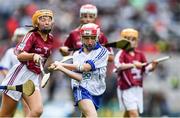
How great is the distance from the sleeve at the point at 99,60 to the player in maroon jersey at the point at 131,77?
2216mm

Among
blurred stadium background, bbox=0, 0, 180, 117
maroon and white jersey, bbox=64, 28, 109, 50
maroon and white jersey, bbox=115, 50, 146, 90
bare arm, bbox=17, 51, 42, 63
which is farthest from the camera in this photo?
blurred stadium background, bbox=0, 0, 180, 117

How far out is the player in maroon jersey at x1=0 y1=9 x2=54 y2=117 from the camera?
35.8 ft

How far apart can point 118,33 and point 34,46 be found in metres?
9.91

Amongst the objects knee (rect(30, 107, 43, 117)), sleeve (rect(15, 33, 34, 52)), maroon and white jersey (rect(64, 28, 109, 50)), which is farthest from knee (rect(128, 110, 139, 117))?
sleeve (rect(15, 33, 34, 52))

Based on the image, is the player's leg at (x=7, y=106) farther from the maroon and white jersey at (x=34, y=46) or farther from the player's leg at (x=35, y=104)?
the maroon and white jersey at (x=34, y=46)

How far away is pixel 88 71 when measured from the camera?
35.9ft

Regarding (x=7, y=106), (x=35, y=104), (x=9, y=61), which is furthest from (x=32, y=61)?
(x=9, y=61)

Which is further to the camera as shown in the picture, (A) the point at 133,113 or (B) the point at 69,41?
(A) the point at 133,113

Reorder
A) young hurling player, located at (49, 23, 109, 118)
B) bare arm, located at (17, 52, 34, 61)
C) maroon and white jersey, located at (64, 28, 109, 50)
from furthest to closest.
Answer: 1. maroon and white jersey, located at (64, 28, 109, 50)
2. young hurling player, located at (49, 23, 109, 118)
3. bare arm, located at (17, 52, 34, 61)

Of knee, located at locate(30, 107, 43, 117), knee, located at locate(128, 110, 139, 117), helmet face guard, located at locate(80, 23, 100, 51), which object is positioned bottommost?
knee, located at locate(128, 110, 139, 117)

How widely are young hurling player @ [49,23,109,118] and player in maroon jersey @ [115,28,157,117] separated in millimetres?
2239

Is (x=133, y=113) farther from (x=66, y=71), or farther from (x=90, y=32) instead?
(x=66, y=71)

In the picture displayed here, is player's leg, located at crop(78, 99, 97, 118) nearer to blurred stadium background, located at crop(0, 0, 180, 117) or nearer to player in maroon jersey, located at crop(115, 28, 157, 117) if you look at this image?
player in maroon jersey, located at crop(115, 28, 157, 117)

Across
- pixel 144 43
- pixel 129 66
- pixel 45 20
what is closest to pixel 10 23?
pixel 144 43
